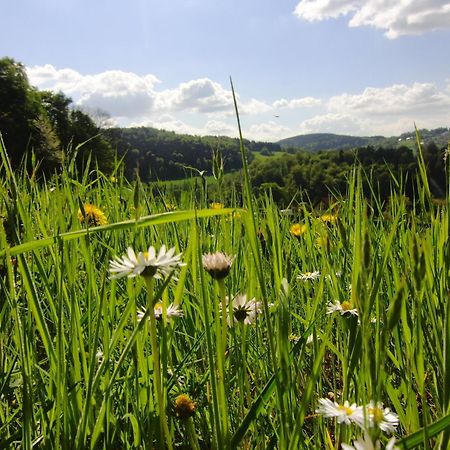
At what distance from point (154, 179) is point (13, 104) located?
71.1 feet

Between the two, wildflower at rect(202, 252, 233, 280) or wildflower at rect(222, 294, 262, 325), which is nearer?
wildflower at rect(202, 252, 233, 280)

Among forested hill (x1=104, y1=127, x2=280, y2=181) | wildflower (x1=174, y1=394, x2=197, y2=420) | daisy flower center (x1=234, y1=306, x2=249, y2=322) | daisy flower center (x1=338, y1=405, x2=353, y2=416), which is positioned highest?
forested hill (x1=104, y1=127, x2=280, y2=181)

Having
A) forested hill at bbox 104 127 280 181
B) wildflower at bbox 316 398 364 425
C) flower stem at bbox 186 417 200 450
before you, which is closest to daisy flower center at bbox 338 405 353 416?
wildflower at bbox 316 398 364 425

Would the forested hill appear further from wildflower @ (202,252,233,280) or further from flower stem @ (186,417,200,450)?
flower stem @ (186,417,200,450)

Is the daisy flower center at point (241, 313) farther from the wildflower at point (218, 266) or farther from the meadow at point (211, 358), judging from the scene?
the wildflower at point (218, 266)

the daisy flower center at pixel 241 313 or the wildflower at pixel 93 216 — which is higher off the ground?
the wildflower at pixel 93 216

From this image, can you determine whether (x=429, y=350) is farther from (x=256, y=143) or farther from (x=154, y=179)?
(x=256, y=143)

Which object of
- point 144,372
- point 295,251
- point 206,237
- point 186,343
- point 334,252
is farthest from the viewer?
point 295,251

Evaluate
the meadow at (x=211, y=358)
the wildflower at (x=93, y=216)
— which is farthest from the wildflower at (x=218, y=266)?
the wildflower at (x=93, y=216)

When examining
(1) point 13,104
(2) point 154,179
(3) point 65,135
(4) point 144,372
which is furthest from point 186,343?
(1) point 13,104

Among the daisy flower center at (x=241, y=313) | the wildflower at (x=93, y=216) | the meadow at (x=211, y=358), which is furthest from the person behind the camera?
the wildflower at (x=93, y=216)

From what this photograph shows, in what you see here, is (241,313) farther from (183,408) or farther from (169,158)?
(169,158)

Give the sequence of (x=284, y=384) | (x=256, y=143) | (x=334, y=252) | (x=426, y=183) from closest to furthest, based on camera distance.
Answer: (x=284, y=384) < (x=426, y=183) < (x=334, y=252) < (x=256, y=143)

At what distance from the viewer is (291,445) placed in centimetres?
45
